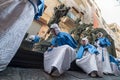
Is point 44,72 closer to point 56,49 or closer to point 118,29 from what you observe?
point 56,49

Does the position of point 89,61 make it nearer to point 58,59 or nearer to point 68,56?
point 68,56

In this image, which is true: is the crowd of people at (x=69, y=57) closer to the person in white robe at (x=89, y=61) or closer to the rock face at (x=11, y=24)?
the person in white robe at (x=89, y=61)

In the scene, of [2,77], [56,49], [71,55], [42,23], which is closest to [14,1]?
[2,77]

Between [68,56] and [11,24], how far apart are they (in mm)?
1894

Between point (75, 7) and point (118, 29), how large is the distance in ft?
45.6

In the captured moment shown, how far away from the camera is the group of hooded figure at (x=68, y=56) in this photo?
360 centimetres

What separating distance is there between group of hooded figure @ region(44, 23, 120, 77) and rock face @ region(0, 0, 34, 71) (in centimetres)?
128

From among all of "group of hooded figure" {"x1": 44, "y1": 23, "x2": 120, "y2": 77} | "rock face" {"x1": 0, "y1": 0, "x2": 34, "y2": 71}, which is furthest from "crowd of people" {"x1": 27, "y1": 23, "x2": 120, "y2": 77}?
"rock face" {"x1": 0, "y1": 0, "x2": 34, "y2": 71}

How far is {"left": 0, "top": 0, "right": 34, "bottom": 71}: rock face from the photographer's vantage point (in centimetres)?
221

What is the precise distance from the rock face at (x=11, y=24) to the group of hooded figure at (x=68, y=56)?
1.28 m

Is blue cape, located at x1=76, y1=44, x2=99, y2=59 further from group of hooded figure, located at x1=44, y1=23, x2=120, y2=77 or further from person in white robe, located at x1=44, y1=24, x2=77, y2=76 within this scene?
person in white robe, located at x1=44, y1=24, x2=77, y2=76

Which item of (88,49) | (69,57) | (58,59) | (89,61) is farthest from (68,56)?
(88,49)

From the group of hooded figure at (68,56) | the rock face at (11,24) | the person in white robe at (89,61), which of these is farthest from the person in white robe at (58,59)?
the rock face at (11,24)

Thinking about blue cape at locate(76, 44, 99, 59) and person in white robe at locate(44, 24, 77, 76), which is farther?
blue cape at locate(76, 44, 99, 59)
